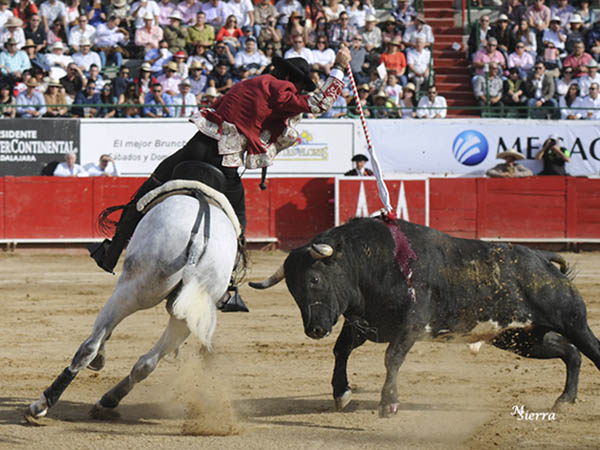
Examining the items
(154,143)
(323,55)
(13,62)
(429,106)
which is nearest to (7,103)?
(13,62)

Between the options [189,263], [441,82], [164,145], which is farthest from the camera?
[441,82]

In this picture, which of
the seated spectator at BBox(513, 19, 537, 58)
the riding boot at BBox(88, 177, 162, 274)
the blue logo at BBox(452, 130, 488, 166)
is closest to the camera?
the riding boot at BBox(88, 177, 162, 274)

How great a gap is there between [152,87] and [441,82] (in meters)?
5.62

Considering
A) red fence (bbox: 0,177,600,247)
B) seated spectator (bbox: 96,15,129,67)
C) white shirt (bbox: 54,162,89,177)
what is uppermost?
seated spectator (bbox: 96,15,129,67)

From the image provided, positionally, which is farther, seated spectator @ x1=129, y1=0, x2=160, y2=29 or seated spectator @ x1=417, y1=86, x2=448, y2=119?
seated spectator @ x1=129, y1=0, x2=160, y2=29

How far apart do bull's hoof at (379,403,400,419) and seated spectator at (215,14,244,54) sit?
40.5ft

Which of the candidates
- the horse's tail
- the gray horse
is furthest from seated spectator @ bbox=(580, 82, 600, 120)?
the horse's tail

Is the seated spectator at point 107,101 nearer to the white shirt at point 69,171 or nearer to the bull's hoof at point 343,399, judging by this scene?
the white shirt at point 69,171

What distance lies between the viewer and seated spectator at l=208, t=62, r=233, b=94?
53.8 ft

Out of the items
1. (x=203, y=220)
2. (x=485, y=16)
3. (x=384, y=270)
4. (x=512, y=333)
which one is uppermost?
(x=485, y=16)

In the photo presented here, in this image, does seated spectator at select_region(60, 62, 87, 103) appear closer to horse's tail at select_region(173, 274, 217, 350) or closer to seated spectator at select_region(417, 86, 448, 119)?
seated spectator at select_region(417, 86, 448, 119)

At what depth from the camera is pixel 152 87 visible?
16.1 metres

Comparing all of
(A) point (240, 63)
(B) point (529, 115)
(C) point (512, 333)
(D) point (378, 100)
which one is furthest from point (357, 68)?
(C) point (512, 333)

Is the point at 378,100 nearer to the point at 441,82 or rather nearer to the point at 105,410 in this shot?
the point at 441,82
